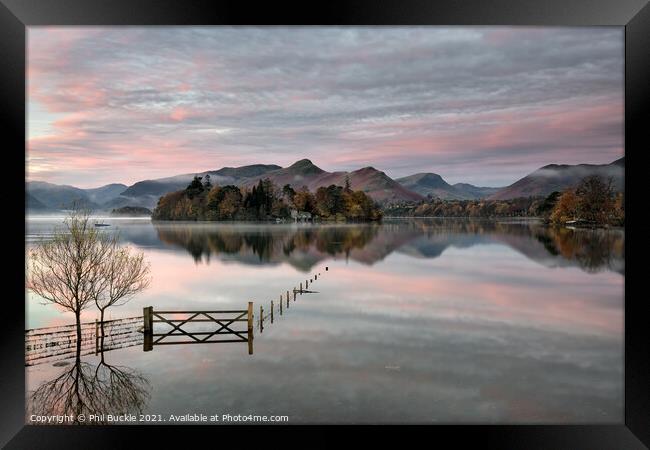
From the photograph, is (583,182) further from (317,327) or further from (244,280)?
(317,327)

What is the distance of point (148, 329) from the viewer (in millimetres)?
13547

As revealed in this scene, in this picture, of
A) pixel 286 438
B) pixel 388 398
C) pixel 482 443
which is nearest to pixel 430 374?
pixel 388 398

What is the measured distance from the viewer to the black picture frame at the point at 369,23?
20.4 feet

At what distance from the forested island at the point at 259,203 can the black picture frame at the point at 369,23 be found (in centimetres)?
8319

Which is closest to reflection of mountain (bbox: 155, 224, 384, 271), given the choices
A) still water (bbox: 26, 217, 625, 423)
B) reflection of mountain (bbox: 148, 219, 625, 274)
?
reflection of mountain (bbox: 148, 219, 625, 274)

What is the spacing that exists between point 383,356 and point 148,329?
7.57 metres

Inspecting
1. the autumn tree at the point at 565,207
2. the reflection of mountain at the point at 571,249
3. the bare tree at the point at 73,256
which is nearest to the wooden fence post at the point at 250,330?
the bare tree at the point at 73,256

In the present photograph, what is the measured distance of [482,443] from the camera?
20.4ft

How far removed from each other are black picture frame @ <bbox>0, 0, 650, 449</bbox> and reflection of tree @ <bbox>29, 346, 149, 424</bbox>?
4.67m

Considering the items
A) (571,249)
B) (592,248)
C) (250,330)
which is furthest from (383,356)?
(592,248)

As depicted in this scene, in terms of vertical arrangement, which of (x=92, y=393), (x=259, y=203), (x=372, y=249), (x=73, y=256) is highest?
(x=259, y=203)

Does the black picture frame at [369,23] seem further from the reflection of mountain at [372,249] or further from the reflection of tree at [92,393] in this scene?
the reflection of mountain at [372,249]

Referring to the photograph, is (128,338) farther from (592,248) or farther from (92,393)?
(592,248)

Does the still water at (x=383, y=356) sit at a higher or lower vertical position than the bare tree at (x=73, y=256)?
lower
